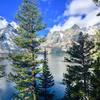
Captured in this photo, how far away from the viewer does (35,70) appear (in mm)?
37031

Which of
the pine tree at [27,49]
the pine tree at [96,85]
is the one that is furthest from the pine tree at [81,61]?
the pine tree at [96,85]

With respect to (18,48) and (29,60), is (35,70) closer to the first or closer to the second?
(29,60)

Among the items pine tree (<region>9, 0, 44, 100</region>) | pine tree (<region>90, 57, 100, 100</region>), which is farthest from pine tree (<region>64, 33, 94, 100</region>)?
pine tree (<region>90, 57, 100, 100</region>)

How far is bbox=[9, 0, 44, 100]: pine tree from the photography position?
37531mm

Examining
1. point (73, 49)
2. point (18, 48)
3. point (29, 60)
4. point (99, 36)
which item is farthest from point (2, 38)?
point (99, 36)

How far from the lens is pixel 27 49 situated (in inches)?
1523

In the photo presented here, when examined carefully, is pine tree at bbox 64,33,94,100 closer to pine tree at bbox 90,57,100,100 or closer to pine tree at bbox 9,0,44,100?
pine tree at bbox 9,0,44,100

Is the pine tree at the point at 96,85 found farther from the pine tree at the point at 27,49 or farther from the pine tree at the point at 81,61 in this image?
the pine tree at the point at 81,61

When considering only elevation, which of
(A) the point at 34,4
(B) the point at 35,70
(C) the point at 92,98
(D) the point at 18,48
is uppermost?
A: (A) the point at 34,4

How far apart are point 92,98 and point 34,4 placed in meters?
16.2

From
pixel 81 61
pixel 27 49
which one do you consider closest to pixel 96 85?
pixel 27 49

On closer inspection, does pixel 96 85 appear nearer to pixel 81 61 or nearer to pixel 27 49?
pixel 27 49

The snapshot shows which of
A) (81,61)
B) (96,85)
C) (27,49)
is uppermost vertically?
(27,49)

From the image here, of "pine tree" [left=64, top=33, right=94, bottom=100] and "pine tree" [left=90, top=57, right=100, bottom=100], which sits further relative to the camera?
"pine tree" [left=64, top=33, right=94, bottom=100]
